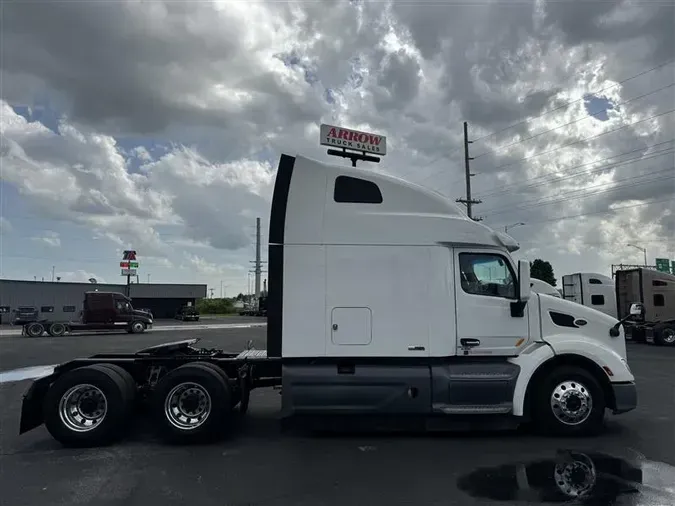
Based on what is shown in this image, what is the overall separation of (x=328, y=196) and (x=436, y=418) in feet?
11.4

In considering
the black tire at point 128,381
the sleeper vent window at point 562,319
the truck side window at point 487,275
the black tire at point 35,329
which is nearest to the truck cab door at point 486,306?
the truck side window at point 487,275

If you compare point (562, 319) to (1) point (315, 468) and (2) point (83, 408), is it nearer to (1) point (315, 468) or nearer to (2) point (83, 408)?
(1) point (315, 468)

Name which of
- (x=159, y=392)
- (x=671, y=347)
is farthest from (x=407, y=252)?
(x=671, y=347)

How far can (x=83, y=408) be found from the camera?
6.91 meters

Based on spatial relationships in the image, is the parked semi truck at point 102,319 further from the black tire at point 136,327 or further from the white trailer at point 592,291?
the white trailer at point 592,291

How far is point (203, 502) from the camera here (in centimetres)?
487

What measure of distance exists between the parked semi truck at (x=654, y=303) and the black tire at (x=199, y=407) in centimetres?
2357

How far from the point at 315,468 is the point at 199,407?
6.50ft

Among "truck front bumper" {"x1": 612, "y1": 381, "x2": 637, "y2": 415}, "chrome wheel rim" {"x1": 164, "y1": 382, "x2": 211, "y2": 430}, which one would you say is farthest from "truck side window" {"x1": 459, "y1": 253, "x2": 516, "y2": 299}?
"chrome wheel rim" {"x1": 164, "y1": 382, "x2": 211, "y2": 430}

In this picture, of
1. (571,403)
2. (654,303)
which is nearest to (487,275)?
(571,403)

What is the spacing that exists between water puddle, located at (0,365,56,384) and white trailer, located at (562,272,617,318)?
25318 millimetres

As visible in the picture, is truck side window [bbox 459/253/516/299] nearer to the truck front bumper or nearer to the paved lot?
the truck front bumper

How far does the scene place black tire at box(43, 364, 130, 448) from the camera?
6734 millimetres

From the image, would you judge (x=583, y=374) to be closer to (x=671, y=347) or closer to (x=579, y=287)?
(x=671, y=347)
